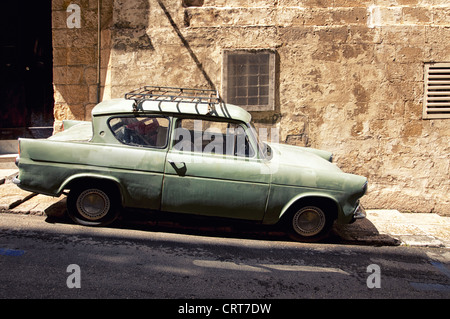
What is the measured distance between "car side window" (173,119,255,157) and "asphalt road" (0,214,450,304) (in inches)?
42.3

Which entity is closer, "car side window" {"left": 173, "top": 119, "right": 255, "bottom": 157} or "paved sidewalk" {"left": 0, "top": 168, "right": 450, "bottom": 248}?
"car side window" {"left": 173, "top": 119, "right": 255, "bottom": 157}

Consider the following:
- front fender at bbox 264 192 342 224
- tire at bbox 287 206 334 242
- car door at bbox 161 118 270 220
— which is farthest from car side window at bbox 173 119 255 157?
tire at bbox 287 206 334 242

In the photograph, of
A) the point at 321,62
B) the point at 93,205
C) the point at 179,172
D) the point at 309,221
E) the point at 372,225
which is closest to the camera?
the point at 179,172

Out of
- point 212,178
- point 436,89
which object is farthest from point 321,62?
point 212,178

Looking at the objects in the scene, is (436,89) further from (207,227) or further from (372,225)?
(207,227)

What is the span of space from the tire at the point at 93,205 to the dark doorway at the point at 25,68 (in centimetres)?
389

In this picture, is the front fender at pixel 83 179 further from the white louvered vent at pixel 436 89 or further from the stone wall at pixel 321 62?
the white louvered vent at pixel 436 89

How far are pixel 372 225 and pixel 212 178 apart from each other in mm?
2719

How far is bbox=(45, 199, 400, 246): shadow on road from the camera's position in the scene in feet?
17.0

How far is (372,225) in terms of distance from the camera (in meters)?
6.16

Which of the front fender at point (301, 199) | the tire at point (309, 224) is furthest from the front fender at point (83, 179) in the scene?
the tire at point (309, 224)

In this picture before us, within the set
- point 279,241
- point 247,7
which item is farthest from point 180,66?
point 279,241

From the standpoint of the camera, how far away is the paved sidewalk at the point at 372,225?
5555mm

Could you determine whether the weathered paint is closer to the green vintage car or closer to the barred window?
the green vintage car
